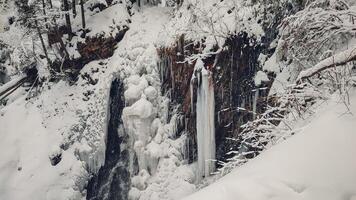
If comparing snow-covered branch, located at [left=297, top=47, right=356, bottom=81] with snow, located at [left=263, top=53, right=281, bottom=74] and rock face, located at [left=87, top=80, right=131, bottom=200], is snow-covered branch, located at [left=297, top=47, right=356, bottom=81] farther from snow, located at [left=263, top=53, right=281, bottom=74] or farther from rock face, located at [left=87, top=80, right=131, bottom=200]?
rock face, located at [left=87, top=80, right=131, bottom=200]

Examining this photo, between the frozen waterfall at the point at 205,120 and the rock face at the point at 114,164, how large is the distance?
244 cm

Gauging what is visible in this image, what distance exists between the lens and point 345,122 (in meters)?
2.91

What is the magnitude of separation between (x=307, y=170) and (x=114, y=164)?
8.49 m

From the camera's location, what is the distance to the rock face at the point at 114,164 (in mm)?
10516

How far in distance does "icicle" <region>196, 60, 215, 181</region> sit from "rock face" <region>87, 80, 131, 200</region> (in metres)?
2.44

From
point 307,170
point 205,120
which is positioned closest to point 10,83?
point 205,120

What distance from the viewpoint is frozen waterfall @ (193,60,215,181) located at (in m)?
8.59

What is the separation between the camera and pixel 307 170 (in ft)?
8.71

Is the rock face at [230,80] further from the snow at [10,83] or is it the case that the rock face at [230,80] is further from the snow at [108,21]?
the snow at [10,83]

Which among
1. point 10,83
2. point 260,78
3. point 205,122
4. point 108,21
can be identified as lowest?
point 205,122

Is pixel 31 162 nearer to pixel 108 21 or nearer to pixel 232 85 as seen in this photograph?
pixel 108 21

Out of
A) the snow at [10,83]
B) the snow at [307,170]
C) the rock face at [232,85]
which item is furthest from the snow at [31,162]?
the snow at [307,170]

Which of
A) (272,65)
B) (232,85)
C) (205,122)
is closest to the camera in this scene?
(272,65)

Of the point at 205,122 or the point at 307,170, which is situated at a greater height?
the point at 307,170
